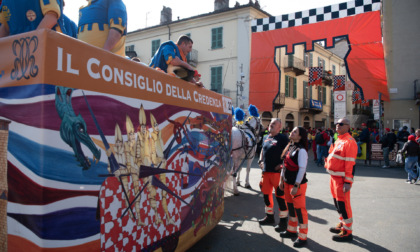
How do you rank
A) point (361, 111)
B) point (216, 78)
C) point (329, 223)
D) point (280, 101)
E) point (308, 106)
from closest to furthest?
1. point (329, 223)
2. point (216, 78)
3. point (280, 101)
4. point (308, 106)
5. point (361, 111)

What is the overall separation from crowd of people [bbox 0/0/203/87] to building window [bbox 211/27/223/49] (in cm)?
1906

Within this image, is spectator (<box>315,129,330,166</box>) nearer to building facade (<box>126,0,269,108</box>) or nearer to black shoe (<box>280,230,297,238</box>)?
building facade (<box>126,0,269,108</box>)

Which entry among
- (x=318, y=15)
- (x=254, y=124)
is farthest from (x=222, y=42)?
(x=254, y=124)

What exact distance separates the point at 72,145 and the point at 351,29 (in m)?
11.0

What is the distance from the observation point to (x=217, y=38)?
21.6 meters

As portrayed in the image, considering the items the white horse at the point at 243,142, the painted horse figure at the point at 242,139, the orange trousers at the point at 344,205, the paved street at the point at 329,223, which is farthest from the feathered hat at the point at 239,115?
the orange trousers at the point at 344,205

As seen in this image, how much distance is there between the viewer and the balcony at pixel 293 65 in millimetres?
23128

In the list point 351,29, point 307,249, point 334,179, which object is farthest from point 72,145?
point 351,29

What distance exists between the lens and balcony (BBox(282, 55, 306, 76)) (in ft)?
75.9

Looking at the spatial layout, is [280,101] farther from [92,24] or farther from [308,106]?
[92,24]

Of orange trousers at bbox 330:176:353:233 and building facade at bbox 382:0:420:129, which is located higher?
building facade at bbox 382:0:420:129

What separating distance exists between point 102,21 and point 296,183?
303cm

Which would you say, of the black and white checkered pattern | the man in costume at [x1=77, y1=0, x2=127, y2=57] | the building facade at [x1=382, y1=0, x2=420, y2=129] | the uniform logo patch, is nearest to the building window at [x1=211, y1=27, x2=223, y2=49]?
the black and white checkered pattern

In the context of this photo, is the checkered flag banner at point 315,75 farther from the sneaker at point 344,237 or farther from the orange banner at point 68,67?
the orange banner at point 68,67
